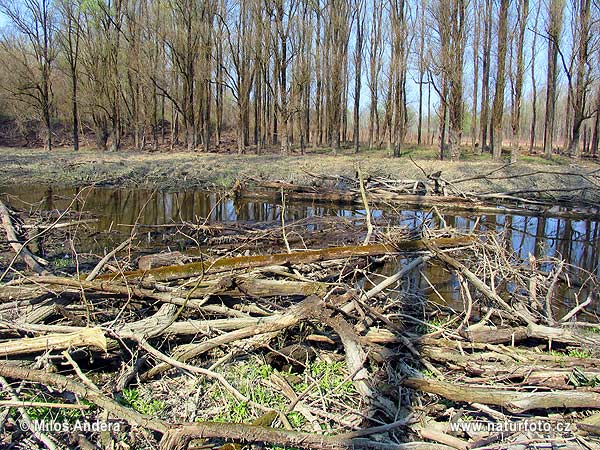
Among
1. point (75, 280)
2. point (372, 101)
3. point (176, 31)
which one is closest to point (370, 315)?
point (75, 280)

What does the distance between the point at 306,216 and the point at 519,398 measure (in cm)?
912

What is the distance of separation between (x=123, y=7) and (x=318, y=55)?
1224 centimetres

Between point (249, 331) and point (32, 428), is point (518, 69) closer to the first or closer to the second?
point (249, 331)

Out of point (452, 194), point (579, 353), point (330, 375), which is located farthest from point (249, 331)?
point (452, 194)

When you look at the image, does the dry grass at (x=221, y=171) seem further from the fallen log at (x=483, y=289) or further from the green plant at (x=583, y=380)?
the green plant at (x=583, y=380)

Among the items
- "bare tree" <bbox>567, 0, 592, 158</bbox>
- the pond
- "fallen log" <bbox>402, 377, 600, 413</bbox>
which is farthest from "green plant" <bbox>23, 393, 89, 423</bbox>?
"bare tree" <bbox>567, 0, 592, 158</bbox>

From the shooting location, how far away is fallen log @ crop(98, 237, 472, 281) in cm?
369

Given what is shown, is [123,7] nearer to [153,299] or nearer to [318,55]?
[318,55]

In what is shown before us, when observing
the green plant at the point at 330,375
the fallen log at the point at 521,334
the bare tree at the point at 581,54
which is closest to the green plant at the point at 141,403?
the green plant at the point at 330,375

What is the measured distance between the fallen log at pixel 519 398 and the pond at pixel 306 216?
8.53 ft

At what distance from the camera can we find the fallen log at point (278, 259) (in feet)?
12.1

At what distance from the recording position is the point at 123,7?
88.1ft

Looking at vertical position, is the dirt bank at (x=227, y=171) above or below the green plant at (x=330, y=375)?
above

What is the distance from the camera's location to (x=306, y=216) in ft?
38.2
